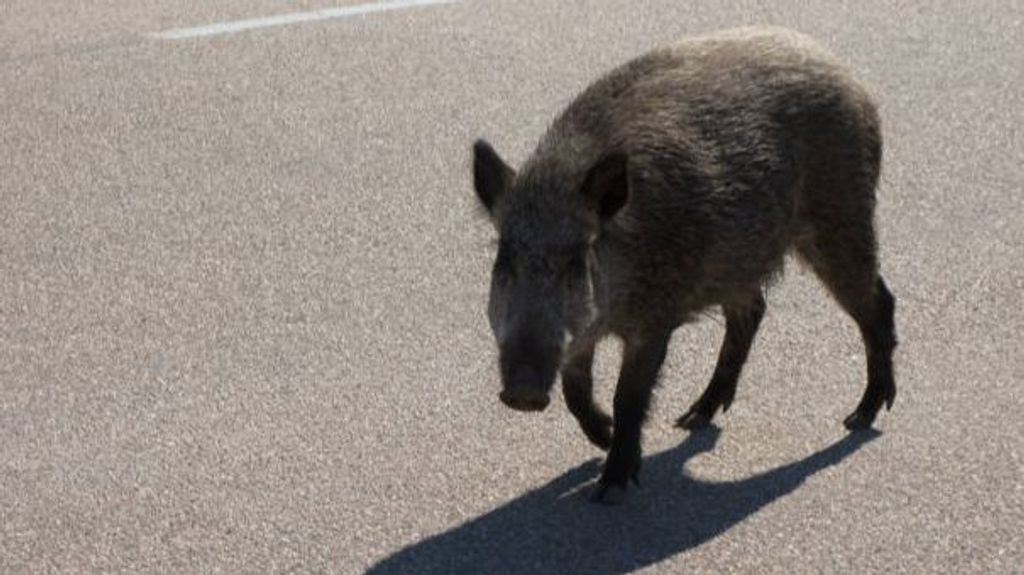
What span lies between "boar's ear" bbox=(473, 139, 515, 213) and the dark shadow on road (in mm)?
801

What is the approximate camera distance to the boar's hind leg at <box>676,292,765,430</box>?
267 inches

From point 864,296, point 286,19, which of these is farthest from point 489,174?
point 286,19

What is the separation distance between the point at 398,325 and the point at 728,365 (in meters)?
1.18

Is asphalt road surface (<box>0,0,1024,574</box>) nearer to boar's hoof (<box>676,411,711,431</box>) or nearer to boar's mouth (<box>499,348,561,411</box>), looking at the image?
boar's hoof (<box>676,411,711,431</box>)

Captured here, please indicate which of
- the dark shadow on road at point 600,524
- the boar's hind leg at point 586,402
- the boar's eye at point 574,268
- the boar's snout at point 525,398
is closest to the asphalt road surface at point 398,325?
the dark shadow on road at point 600,524

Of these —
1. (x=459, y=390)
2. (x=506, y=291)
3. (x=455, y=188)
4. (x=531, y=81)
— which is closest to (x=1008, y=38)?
(x=531, y=81)

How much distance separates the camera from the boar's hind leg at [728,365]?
6.79 m

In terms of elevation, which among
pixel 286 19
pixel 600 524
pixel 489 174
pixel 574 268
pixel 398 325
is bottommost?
pixel 286 19

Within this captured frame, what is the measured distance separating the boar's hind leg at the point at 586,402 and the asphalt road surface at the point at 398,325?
11 cm

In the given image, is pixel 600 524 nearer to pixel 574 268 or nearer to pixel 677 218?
pixel 574 268

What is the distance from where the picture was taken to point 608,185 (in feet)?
19.9

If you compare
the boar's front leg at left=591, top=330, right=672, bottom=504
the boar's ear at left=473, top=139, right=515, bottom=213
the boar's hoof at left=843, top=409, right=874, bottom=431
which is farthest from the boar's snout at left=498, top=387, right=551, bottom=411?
the boar's hoof at left=843, top=409, right=874, bottom=431

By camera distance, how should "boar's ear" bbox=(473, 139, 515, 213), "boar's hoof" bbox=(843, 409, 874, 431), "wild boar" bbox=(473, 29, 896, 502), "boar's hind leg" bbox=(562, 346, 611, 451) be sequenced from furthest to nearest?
"boar's hoof" bbox=(843, 409, 874, 431) → "boar's hind leg" bbox=(562, 346, 611, 451) → "boar's ear" bbox=(473, 139, 515, 213) → "wild boar" bbox=(473, 29, 896, 502)

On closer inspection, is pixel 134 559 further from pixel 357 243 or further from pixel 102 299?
pixel 357 243
